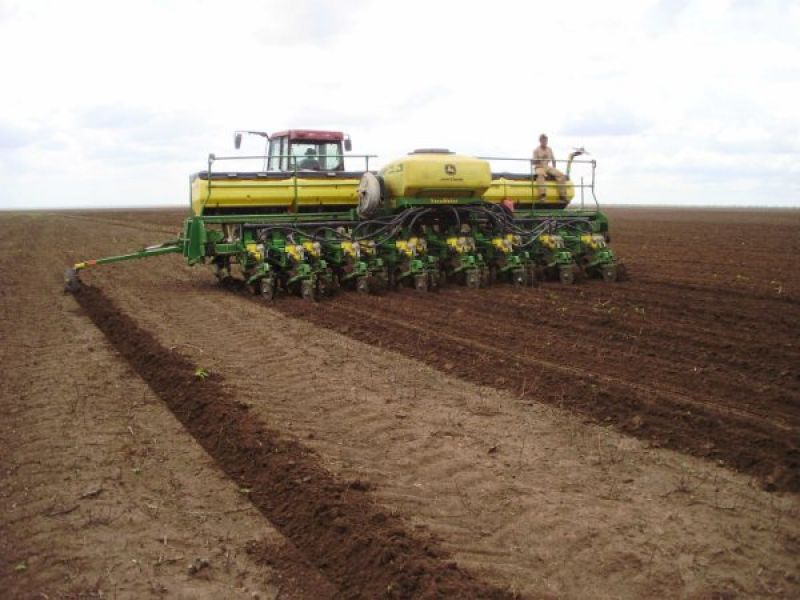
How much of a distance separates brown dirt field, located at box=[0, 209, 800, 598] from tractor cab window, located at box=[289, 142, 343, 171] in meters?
4.13

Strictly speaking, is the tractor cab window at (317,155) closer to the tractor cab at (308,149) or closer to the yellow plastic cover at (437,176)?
the tractor cab at (308,149)

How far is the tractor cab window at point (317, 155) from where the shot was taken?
49.7ft

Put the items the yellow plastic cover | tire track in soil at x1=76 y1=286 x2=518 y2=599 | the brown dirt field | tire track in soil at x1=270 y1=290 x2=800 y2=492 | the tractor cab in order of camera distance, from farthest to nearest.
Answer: the tractor cab < the yellow plastic cover < tire track in soil at x1=270 y1=290 x2=800 y2=492 < the brown dirt field < tire track in soil at x1=76 y1=286 x2=518 y2=599

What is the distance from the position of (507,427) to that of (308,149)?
10.1m

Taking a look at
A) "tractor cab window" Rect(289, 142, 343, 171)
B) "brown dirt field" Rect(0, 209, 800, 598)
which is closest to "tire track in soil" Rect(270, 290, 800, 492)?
"brown dirt field" Rect(0, 209, 800, 598)

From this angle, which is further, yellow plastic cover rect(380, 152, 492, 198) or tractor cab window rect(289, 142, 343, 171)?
tractor cab window rect(289, 142, 343, 171)

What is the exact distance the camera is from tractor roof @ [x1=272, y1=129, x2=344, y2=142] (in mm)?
15039

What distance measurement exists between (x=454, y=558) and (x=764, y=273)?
509 inches

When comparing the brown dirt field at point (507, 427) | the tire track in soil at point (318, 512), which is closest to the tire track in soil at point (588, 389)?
the brown dirt field at point (507, 427)

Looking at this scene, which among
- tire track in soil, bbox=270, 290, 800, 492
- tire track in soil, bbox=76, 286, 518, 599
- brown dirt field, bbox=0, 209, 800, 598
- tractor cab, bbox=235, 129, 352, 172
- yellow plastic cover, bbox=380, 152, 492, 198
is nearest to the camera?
tire track in soil, bbox=76, 286, 518, 599

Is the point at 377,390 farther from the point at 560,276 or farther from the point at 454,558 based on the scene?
the point at 560,276

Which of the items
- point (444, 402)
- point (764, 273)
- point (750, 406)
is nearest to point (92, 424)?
point (444, 402)

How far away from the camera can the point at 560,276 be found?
13.8 m

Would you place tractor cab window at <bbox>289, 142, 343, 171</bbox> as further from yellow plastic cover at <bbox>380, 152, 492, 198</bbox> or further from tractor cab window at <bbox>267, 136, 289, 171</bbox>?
yellow plastic cover at <bbox>380, 152, 492, 198</bbox>
